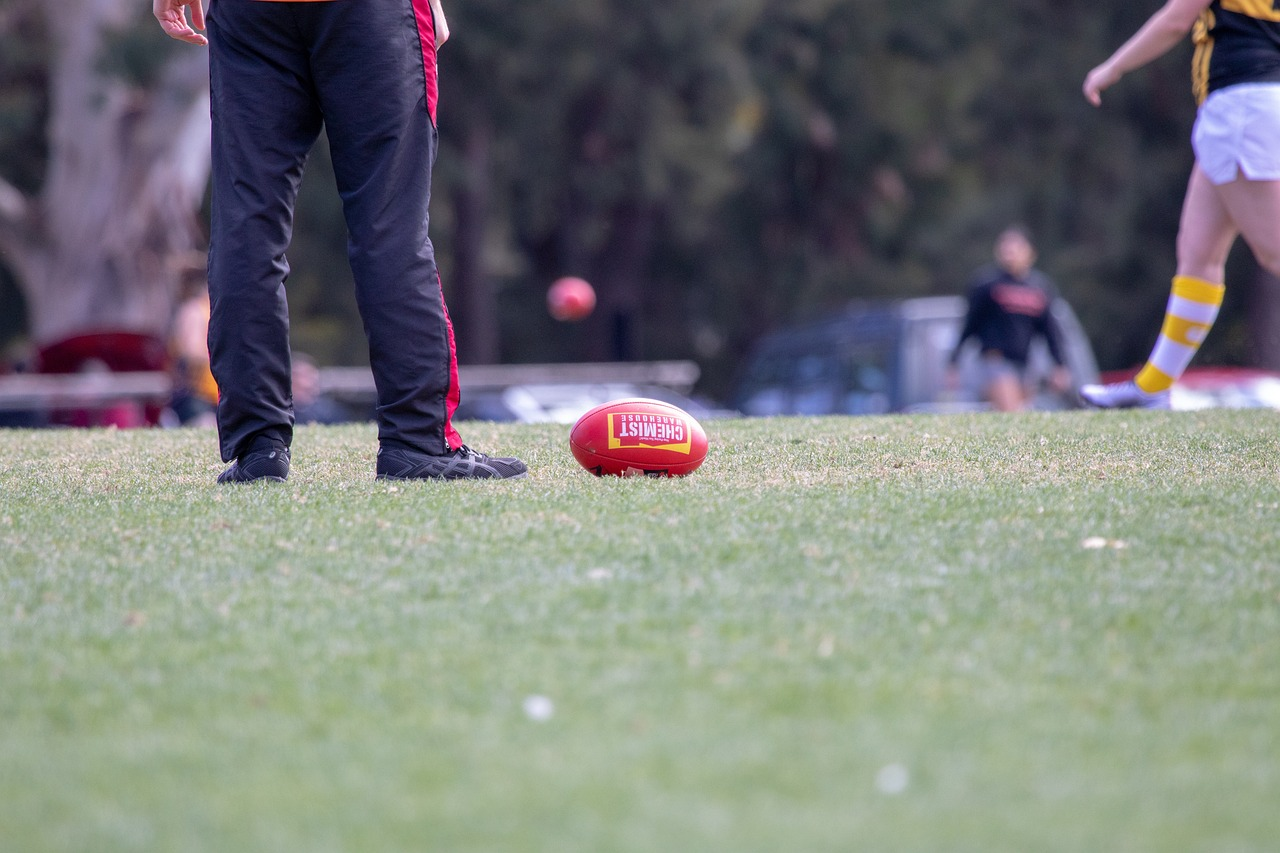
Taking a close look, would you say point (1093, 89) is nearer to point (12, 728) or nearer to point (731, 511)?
point (731, 511)

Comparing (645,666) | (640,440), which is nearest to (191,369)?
(640,440)

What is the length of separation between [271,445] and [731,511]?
5.06ft

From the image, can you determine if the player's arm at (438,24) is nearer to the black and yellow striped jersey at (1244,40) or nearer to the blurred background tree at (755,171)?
the black and yellow striped jersey at (1244,40)

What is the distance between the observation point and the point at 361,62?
4562 millimetres

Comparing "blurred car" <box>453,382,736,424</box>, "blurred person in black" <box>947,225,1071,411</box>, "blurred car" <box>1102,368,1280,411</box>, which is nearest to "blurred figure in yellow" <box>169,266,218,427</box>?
"blurred car" <box>453,382,736,424</box>

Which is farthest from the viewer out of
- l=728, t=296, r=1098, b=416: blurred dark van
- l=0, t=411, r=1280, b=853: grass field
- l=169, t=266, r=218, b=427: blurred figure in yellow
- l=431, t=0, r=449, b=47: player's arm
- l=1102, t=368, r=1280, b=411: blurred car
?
l=1102, t=368, r=1280, b=411: blurred car

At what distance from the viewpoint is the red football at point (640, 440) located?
479 cm

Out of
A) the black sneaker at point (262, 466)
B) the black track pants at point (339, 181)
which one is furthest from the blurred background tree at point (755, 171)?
the black sneaker at point (262, 466)

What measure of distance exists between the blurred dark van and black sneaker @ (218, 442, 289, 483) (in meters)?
9.24

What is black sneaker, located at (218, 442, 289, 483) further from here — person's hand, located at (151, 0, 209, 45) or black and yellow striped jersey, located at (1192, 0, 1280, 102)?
black and yellow striped jersey, located at (1192, 0, 1280, 102)

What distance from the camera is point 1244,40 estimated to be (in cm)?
615

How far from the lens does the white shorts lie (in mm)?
6035

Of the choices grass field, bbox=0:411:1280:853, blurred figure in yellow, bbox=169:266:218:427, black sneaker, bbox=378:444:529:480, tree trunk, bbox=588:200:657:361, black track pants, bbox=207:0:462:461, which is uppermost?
black track pants, bbox=207:0:462:461

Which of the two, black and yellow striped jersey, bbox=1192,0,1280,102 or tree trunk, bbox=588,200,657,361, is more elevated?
black and yellow striped jersey, bbox=1192,0,1280,102
